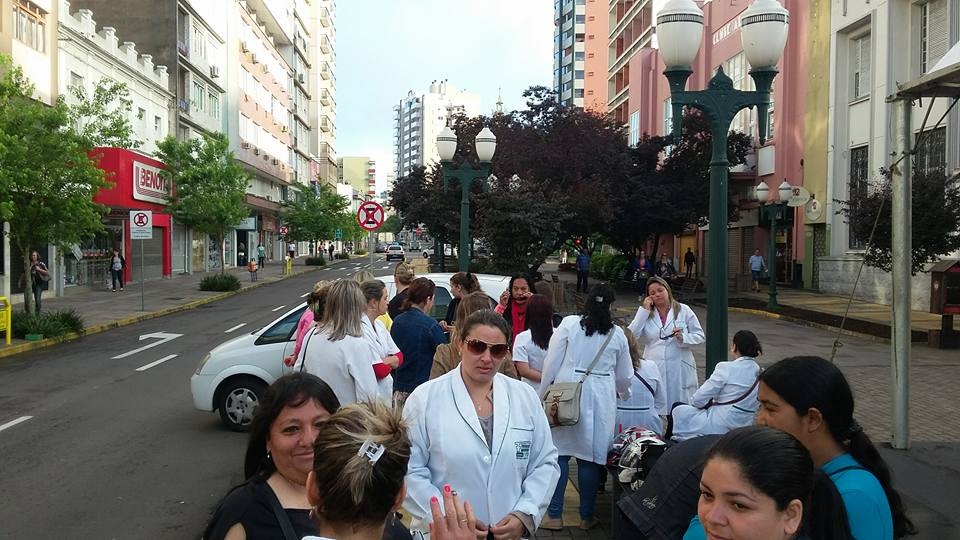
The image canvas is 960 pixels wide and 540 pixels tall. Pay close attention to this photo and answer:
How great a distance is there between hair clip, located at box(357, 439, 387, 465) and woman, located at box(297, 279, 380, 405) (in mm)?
2657

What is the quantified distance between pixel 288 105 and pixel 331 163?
125 ft

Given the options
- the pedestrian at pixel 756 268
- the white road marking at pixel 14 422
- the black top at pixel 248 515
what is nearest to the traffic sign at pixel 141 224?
the white road marking at pixel 14 422

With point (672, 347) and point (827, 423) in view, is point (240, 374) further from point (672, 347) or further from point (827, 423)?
point (827, 423)

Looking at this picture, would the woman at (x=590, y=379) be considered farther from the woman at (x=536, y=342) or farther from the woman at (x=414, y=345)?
the woman at (x=414, y=345)

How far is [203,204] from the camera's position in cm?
3366

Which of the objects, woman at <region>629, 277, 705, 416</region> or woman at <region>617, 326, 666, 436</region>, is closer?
woman at <region>617, 326, 666, 436</region>

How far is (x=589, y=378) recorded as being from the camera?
17.9 ft

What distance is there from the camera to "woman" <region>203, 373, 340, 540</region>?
2.46 meters

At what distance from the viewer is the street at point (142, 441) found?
20.1 feet

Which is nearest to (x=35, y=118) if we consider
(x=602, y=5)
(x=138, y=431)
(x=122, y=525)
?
(x=138, y=431)

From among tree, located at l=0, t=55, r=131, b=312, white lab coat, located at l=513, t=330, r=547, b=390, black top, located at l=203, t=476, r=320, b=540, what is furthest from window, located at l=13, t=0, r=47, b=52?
black top, located at l=203, t=476, r=320, b=540

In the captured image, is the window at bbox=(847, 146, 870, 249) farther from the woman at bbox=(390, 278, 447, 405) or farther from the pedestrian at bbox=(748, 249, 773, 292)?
the woman at bbox=(390, 278, 447, 405)

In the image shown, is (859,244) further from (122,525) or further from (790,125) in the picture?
(122,525)

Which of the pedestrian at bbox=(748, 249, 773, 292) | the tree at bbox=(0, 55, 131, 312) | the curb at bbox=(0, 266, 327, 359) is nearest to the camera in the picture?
the curb at bbox=(0, 266, 327, 359)
